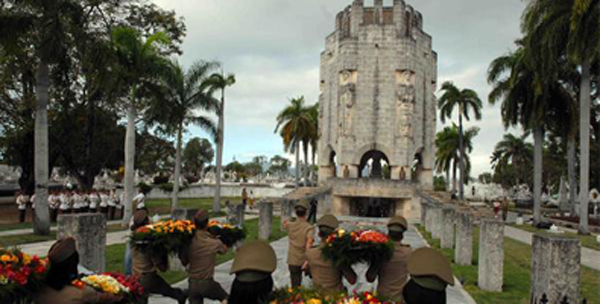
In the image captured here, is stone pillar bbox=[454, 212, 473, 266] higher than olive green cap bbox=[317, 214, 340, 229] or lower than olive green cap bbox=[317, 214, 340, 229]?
lower

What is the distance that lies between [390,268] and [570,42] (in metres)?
20.2

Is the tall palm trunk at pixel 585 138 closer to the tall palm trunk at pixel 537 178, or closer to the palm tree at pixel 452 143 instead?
the tall palm trunk at pixel 537 178

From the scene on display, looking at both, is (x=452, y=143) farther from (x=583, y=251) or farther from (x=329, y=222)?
(x=329, y=222)

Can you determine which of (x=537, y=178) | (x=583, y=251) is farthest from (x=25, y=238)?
(x=537, y=178)

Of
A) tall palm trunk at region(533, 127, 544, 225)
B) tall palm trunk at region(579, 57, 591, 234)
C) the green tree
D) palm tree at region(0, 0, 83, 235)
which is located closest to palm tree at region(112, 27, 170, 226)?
palm tree at region(0, 0, 83, 235)

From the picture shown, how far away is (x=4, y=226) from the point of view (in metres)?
19.6

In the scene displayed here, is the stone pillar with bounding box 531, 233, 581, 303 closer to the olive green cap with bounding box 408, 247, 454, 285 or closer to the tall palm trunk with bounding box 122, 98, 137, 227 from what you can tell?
the olive green cap with bounding box 408, 247, 454, 285

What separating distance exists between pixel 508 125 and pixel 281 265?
23.7m

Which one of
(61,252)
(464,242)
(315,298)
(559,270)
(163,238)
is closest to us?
(61,252)

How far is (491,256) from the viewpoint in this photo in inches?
Answer: 412

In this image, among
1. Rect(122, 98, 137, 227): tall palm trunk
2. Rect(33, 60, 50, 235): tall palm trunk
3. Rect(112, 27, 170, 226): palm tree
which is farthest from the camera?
Rect(122, 98, 137, 227): tall palm trunk

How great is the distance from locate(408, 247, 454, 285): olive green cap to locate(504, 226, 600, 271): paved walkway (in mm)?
12207

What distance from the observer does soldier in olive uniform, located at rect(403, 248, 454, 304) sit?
13.5 feet

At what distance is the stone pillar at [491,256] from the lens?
33.9 ft
